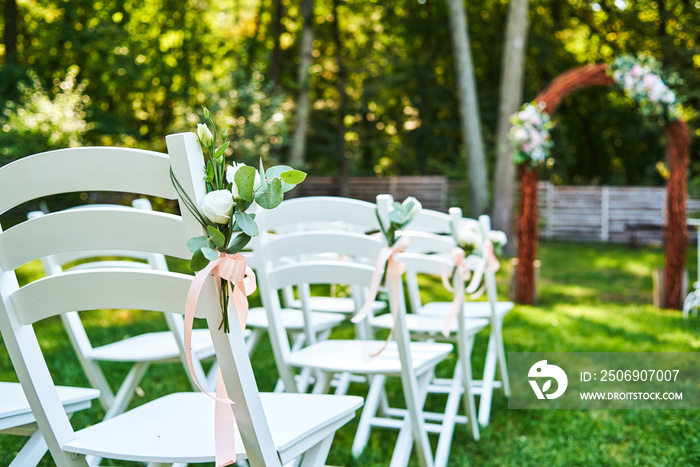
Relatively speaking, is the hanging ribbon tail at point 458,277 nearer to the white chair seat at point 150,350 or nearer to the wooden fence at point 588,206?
the white chair seat at point 150,350

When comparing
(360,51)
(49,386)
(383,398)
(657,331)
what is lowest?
(657,331)

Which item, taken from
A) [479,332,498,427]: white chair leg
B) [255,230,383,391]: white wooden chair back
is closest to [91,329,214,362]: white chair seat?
[255,230,383,391]: white wooden chair back

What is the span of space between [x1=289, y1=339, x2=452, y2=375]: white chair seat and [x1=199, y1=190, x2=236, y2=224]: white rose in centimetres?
104

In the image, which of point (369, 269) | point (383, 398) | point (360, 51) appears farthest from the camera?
point (360, 51)

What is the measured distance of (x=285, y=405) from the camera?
1731mm

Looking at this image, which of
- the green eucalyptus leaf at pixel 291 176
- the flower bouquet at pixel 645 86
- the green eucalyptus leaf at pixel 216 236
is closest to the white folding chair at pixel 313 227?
the green eucalyptus leaf at pixel 291 176

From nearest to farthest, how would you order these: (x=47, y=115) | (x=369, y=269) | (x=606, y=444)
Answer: (x=369, y=269)
(x=606, y=444)
(x=47, y=115)

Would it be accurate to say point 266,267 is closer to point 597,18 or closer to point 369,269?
point 369,269

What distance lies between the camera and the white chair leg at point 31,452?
1.65 metres

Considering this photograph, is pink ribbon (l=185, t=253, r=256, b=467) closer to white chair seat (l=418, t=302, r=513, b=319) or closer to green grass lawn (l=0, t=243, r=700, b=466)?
green grass lawn (l=0, t=243, r=700, b=466)

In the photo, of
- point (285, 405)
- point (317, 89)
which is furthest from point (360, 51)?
point (285, 405)

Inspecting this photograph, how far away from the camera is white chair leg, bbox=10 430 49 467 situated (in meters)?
1.65

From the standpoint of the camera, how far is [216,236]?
4.06ft

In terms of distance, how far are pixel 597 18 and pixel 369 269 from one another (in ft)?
59.2
